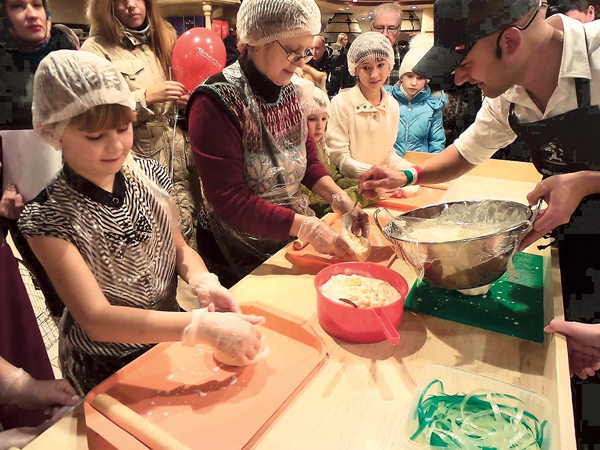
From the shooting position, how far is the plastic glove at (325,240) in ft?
4.45

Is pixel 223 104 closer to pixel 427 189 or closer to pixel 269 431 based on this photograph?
pixel 269 431

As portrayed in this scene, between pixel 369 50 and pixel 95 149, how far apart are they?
6.18 feet

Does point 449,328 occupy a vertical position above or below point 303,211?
below

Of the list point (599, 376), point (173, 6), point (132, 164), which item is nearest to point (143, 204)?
point (132, 164)

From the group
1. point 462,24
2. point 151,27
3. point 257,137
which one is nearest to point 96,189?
point 257,137

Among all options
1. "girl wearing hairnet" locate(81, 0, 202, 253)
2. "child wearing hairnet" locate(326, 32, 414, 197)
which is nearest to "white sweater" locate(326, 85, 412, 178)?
"child wearing hairnet" locate(326, 32, 414, 197)

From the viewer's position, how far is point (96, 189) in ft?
3.19

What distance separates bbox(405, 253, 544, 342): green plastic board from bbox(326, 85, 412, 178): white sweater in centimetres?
129

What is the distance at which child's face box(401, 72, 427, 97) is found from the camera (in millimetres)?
2910

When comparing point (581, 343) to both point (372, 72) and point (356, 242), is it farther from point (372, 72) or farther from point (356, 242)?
point (372, 72)

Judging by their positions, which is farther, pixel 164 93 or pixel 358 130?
pixel 358 130

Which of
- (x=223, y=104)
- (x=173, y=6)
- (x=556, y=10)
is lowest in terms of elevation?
(x=223, y=104)

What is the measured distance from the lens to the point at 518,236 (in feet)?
3.42

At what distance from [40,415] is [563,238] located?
1557 millimetres
